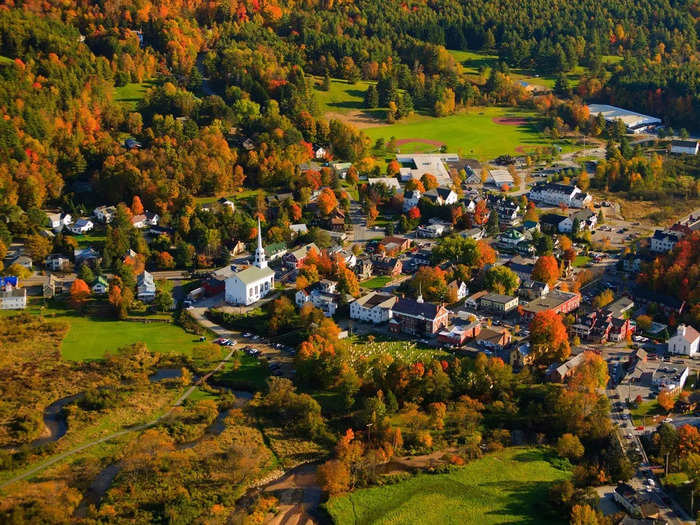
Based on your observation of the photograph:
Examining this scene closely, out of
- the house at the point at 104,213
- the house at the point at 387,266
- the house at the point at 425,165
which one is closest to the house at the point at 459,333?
the house at the point at 387,266

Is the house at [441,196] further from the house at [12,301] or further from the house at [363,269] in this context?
the house at [12,301]

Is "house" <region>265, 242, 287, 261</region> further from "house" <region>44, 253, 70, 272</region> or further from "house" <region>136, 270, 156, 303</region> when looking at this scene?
"house" <region>44, 253, 70, 272</region>

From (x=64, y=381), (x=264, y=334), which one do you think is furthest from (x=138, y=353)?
(x=264, y=334)

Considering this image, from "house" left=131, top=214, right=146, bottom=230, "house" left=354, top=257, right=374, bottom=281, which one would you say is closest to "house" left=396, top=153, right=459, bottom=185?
"house" left=354, top=257, right=374, bottom=281

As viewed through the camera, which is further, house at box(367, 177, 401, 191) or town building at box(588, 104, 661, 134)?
town building at box(588, 104, 661, 134)

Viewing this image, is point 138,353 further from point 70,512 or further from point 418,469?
point 418,469
